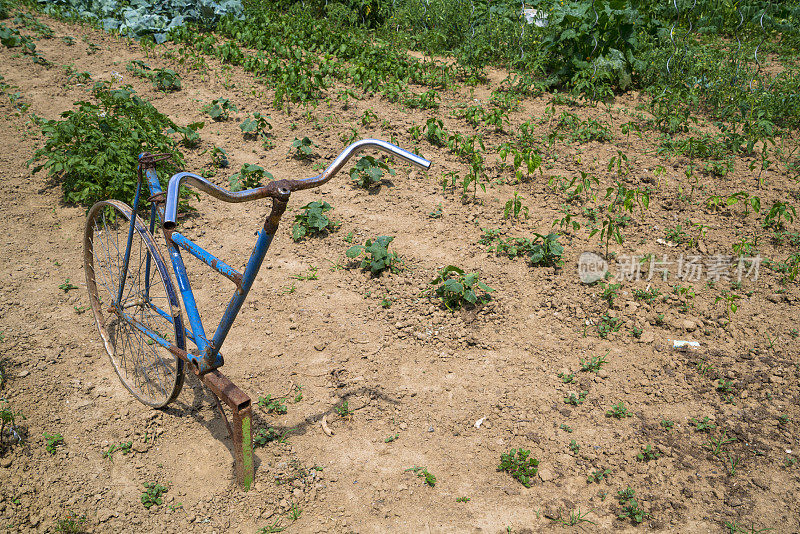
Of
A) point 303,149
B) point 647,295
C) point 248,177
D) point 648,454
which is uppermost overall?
point 303,149

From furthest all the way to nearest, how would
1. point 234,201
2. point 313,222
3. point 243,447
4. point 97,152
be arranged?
point 97,152, point 313,222, point 243,447, point 234,201

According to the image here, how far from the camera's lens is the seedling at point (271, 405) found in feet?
10.7

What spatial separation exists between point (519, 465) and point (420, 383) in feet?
2.56

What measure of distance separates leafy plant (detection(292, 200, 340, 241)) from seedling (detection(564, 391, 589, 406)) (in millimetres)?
2272

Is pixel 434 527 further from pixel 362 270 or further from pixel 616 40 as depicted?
pixel 616 40

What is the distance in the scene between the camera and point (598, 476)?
115 inches

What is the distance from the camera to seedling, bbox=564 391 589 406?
333cm

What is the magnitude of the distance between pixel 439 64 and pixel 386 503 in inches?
231

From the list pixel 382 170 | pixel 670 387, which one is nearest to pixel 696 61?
pixel 382 170

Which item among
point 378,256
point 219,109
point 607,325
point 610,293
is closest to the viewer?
point 607,325

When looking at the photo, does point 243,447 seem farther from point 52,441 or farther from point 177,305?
point 52,441

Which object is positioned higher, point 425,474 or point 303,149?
point 303,149

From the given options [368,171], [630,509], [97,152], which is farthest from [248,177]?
[630,509]

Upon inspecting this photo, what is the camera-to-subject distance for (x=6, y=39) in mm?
7148
